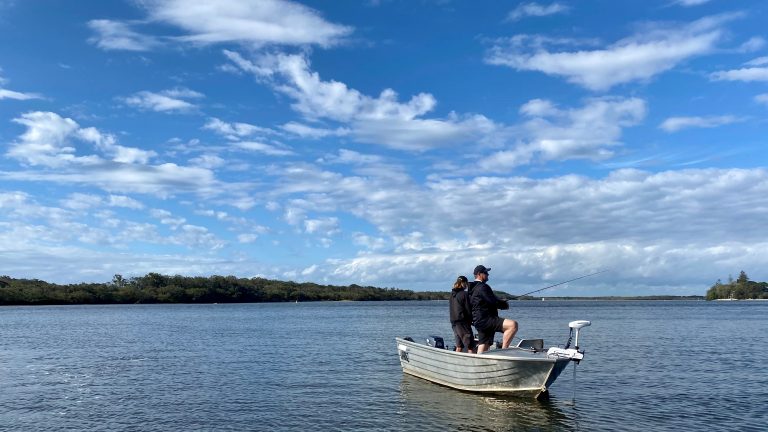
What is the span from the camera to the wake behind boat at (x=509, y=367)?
16.9 meters

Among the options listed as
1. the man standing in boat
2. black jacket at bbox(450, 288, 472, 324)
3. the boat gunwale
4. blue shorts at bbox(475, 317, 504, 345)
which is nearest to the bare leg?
the man standing in boat

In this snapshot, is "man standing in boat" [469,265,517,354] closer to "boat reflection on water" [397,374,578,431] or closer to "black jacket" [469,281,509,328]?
"black jacket" [469,281,509,328]

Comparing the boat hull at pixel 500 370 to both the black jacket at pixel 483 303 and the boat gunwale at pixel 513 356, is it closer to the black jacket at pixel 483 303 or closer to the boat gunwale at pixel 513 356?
the boat gunwale at pixel 513 356

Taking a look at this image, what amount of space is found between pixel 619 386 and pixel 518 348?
4751 millimetres

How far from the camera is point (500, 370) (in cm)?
1742

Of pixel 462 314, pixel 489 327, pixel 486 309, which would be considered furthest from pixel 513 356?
pixel 462 314

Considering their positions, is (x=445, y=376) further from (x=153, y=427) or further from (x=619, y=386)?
(x=153, y=427)

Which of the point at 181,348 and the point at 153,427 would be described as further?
the point at 181,348

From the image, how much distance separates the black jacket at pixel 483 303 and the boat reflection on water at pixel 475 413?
7.37 feet

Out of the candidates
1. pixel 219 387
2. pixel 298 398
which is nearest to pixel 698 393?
pixel 298 398

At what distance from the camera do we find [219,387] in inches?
835

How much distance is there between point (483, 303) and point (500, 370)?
1.90 meters

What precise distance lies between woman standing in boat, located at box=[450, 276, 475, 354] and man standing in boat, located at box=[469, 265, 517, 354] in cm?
55

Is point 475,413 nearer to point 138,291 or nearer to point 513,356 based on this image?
point 513,356
